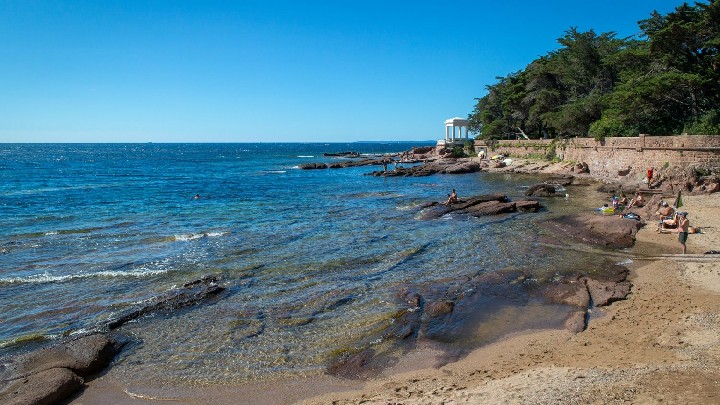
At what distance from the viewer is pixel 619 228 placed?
18156mm

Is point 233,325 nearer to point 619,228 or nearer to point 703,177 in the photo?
point 619,228

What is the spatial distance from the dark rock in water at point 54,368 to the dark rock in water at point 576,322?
1023 cm

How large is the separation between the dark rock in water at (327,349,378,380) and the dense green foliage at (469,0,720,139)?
29216mm

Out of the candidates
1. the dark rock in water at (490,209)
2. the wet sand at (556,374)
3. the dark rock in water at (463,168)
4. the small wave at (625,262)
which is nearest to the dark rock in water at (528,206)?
the dark rock in water at (490,209)

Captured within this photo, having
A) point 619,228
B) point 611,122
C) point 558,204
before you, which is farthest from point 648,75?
point 619,228

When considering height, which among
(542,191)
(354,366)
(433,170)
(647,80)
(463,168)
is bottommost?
(354,366)

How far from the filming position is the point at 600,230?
60.1 ft

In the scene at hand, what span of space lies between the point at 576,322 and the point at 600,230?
366 inches

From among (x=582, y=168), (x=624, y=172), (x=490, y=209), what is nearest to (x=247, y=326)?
(x=490, y=209)

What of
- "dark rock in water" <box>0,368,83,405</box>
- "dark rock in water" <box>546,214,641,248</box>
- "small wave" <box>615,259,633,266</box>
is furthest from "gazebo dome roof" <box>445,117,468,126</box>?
"dark rock in water" <box>0,368,83,405</box>

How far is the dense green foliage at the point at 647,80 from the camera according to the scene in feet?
95.6

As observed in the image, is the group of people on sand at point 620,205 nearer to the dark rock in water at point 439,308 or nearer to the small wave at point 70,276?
the dark rock in water at point 439,308

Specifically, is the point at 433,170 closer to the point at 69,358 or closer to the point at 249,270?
the point at 249,270

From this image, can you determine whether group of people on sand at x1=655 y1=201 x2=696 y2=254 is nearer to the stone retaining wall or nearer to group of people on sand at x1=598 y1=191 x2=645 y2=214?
group of people on sand at x1=598 y1=191 x2=645 y2=214
